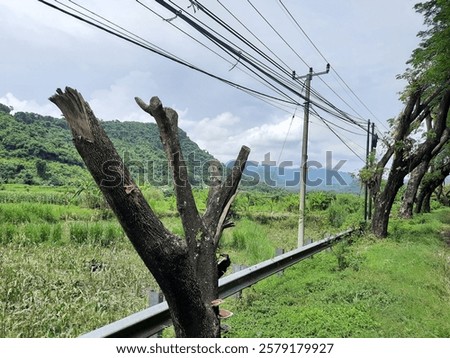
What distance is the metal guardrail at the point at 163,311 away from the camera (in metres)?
2.67

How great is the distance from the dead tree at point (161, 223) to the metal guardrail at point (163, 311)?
14.2 inches

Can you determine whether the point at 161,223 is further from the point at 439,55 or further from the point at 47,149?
the point at 47,149

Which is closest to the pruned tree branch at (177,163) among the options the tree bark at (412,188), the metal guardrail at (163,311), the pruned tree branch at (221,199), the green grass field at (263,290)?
the pruned tree branch at (221,199)

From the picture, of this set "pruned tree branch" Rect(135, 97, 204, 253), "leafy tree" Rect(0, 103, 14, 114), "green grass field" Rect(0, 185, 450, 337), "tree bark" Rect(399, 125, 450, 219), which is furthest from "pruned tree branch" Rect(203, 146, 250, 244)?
"leafy tree" Rect(0, 103, 14, 114)

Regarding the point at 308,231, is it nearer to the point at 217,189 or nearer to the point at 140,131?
the point at 217,189

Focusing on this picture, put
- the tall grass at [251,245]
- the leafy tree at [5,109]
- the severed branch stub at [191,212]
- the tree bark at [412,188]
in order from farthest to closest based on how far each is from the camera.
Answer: the leafy tree at [5,109]
the tree bark at [412,188]
the tall grass at [251,245]
the severed branch stub at [191,212]

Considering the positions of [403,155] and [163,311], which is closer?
[163,311]

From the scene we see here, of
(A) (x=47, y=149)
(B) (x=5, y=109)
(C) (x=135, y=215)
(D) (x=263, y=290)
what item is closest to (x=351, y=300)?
(D) (x=263, y=290)

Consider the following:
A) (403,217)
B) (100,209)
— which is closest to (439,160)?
(403,217)

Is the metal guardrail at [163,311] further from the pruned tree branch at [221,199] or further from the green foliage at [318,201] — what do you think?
the green foliage at [318,201]

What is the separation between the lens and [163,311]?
10.4ft

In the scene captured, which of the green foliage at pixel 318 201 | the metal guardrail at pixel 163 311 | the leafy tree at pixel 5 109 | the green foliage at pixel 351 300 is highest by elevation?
the leafy tree at pixel 5 109

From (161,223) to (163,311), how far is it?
1204mm

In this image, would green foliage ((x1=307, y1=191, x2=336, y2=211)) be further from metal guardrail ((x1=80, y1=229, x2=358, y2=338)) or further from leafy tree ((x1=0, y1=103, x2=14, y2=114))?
leafy tree ((x1=0, y1=103, x2=14, y2=114))
